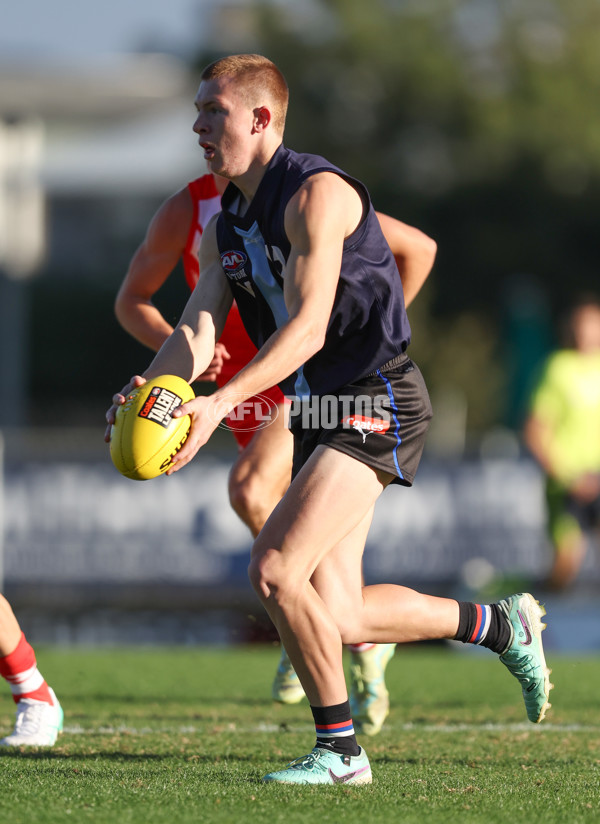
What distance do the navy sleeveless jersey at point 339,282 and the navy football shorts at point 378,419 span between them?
5 centimetres

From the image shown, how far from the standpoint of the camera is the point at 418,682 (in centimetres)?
772

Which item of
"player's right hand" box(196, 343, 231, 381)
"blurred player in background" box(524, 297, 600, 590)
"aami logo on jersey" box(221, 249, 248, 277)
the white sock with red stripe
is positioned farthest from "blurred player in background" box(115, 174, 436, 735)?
"blurred player in background" box(524, 297, 600, 590)

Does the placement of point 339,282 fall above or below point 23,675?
above

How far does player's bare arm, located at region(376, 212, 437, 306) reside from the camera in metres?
5.57

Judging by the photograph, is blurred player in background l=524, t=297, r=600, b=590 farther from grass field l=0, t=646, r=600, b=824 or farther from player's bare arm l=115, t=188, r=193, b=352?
player's bare arm l=115, t=188, r=193, b=352

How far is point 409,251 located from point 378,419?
1462 mm

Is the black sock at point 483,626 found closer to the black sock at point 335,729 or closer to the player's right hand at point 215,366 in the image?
Result: the black sock at point 335,729

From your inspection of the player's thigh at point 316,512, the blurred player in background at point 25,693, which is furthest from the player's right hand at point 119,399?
the blurred player in background at point 25,693

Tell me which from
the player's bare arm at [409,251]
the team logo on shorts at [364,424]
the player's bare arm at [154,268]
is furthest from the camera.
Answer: the player's bare arm at [154,268]

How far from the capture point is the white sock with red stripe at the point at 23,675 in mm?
5102

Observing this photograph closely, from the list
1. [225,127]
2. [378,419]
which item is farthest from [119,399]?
[225,127]

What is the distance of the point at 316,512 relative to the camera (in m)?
4.18

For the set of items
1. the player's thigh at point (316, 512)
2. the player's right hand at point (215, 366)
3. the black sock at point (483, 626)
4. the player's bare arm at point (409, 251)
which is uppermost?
the player's bare arm at point (409, 251)

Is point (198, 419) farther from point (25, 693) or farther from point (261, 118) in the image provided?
point (25, 693)
